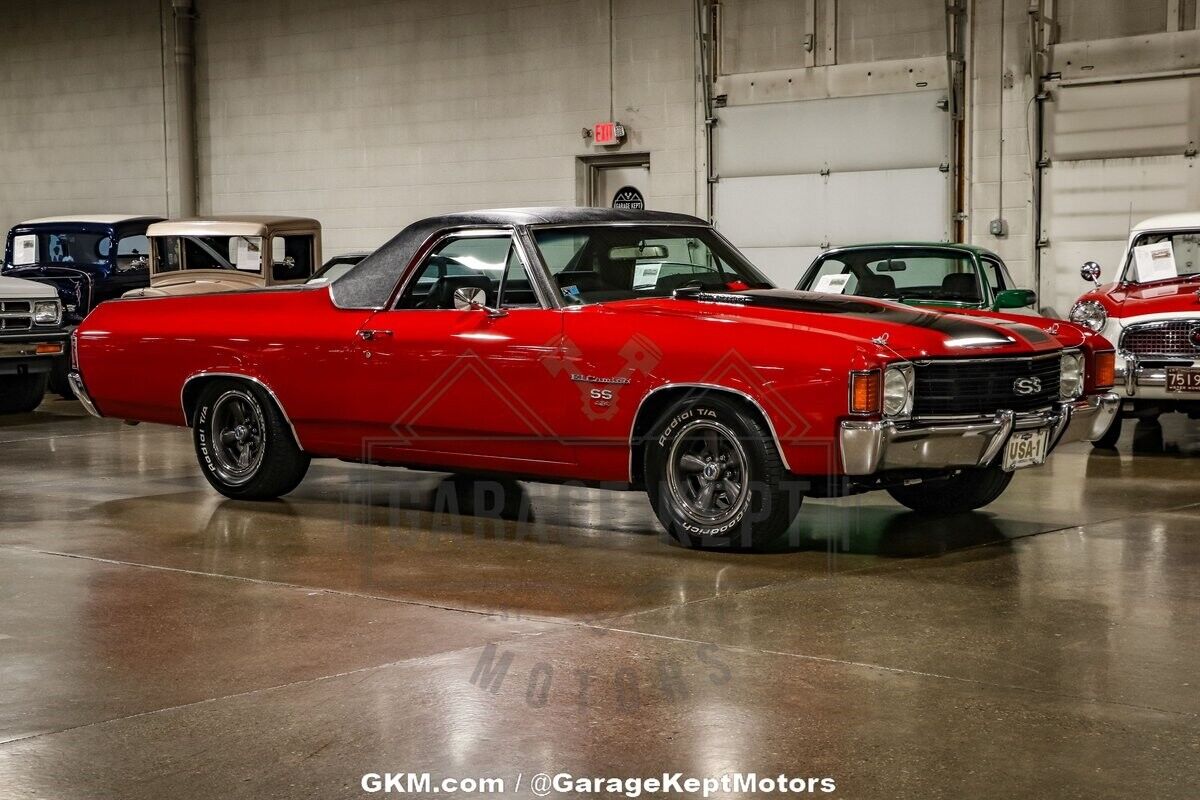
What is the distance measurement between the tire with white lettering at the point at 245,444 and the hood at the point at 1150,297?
610cm

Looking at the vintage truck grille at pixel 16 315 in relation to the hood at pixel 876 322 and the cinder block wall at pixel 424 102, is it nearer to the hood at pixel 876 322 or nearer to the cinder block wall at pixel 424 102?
the cinder block wall at pixel 424 102

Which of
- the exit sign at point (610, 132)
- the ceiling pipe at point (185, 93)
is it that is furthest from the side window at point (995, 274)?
the ceiling pipe at point (185, 93)

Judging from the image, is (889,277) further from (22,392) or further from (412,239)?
(22,392)

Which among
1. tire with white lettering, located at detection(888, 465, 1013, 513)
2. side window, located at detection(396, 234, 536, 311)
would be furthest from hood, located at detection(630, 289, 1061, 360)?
tire with white lettering, located at detection(888, 465, 1013, 513)

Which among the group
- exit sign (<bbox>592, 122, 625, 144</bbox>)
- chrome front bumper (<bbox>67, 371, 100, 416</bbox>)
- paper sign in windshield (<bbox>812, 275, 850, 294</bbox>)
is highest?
exit sign (<bbox>592, 122, 625, 144</bbox>)

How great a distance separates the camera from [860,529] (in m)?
7.79

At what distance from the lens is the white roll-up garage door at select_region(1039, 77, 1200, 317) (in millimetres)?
16297

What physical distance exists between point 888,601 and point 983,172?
12.2 meters

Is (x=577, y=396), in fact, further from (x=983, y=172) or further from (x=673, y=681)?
(x=983, y=172)

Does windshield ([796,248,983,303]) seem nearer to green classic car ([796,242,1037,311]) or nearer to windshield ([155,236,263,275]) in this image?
green classic car ([796,242,1037,311])

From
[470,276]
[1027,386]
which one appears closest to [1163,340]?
[1027,386]

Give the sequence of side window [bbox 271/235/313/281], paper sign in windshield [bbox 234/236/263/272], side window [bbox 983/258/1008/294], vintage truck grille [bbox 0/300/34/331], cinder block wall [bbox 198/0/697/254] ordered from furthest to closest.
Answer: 1. cinder block wall [bbox 198/0/697/254]
2. side window [bbox 271/235/313/281]
3. paper sign in windshield [bbox 234/236/263/272]
4. vintage truck grille [bbox 0/300/34/331]
5. side window [bbox 983/258/1008/294]

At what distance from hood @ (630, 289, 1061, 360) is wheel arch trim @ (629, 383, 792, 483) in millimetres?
326

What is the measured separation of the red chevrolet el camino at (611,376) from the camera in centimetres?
679
